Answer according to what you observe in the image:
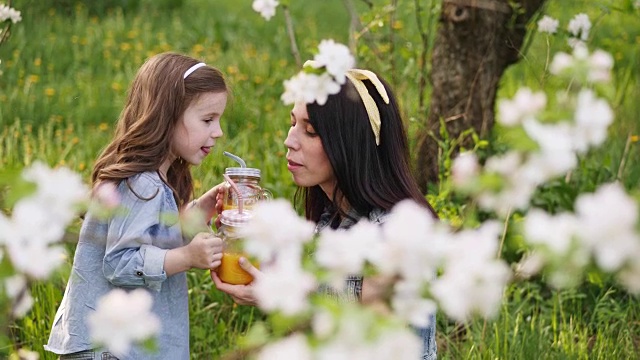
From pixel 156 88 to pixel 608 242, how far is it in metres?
1.49

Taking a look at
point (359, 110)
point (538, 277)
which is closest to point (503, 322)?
point (538, 277)

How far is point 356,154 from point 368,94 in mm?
146

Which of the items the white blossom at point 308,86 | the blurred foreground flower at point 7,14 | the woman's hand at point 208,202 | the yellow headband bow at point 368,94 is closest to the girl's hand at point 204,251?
the woman's hand at point 208,202

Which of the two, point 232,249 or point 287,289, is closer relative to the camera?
point 287,289

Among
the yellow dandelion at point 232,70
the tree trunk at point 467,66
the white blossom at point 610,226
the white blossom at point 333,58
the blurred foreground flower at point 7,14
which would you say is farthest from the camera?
the yellow dandelion at point 232,70

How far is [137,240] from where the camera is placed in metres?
2.02

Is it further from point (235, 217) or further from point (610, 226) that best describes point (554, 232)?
point (235, 217)

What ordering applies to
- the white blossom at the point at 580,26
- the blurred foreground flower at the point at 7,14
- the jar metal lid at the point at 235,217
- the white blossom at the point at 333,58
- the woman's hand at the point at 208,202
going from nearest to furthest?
1. the white blossom at the point at 333,58
2. the jar metal lid at the point at 235,217
3. the woman's hand at the point at 208,202
4. the blurred foreground flower at the point at 7,14
5. the white blossom at the point at 580,26

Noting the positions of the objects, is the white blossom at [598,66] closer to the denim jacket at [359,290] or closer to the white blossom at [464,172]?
the white blossom at [464,172]

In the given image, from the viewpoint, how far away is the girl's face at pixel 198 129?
84.7 inches

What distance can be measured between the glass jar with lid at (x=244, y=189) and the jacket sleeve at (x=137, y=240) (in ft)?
0.51

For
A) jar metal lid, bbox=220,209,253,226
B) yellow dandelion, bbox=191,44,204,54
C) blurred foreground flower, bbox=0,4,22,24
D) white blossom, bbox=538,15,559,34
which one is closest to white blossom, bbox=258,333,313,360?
jar metal lid, bbox=220,209,253,226

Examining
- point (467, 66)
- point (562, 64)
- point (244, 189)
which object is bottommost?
point (244, 189)

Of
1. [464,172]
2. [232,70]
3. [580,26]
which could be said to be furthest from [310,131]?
[232,70]
